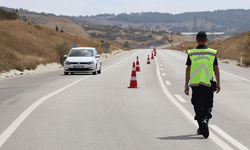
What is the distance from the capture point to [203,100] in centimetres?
545

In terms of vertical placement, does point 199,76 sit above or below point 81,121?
above

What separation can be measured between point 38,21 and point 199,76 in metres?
150

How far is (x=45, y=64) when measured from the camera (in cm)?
2672

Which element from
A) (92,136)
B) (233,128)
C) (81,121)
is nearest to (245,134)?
(233,128)

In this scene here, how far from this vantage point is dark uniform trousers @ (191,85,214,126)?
541 cm

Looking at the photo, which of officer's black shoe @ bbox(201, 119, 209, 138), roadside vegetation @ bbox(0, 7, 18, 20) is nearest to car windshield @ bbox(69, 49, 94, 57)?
officer's black shoe @ bbox(201, 119, 209, 138)

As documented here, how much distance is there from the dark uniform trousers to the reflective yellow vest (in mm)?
98

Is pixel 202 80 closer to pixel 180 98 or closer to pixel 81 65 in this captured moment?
pixel 180 98

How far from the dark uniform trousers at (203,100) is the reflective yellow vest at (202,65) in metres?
0.10

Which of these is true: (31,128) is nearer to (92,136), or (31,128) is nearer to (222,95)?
(92,136)

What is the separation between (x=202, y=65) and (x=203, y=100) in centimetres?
58

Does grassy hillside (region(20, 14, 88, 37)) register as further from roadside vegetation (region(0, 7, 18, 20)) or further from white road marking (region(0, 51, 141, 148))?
white road marking (region(0, 51, 141, 148))

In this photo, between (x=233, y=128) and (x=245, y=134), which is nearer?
(x=245, y=134)

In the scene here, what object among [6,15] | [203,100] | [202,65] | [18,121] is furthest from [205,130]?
[6,15]
